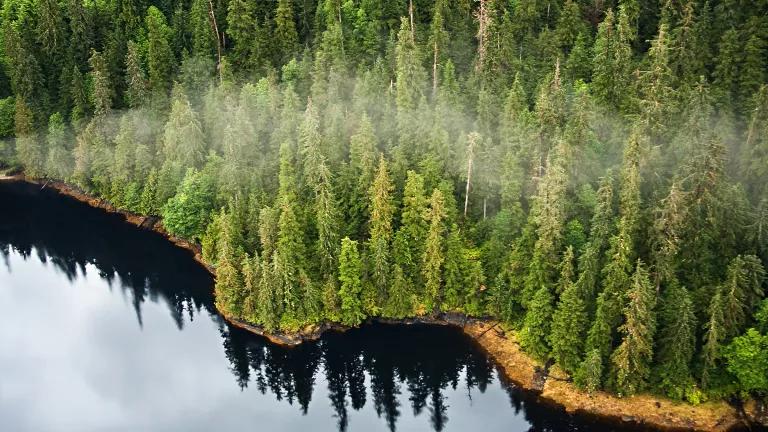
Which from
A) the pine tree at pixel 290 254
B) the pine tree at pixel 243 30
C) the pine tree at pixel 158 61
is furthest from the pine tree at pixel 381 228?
the pine tree at pixel 158 61

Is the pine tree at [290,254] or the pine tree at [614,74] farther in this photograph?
the pine tree at [614,74]

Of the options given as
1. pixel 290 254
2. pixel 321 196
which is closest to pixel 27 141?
pixel 290 254

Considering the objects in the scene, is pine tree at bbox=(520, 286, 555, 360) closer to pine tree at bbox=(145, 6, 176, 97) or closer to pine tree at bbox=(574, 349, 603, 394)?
pine tree at bbox=(574, 349, 603, 394)

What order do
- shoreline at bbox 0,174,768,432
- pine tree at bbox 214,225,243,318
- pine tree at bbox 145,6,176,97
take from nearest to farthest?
1. shoreline at bbox 0,174,768,432
2. pine tree at bbox 214,225,243,318
3. pine tree at bbox 145,6,176,97

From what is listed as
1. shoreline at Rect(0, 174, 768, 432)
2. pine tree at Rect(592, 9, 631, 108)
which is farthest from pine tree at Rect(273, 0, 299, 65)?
pine tree at Rect(592, 9, 631, 108)

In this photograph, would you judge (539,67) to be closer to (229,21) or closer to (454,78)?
(454,78)

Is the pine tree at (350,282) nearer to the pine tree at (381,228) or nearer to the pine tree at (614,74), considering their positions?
the pine tree at (381,228)

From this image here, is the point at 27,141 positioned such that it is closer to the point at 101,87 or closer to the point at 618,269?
the point at 101,87
